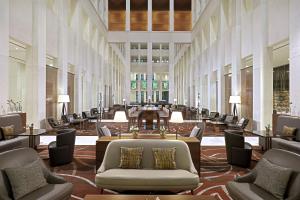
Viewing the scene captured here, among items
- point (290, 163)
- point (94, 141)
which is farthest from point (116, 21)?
point (290, 163)

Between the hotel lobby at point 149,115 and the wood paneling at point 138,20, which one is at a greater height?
the wood paneling at point 138,20

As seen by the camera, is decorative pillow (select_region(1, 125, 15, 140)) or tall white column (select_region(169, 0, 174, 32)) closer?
decorative pillow (select_region(1, 125, 15, 140))

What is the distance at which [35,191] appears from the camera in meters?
3.43

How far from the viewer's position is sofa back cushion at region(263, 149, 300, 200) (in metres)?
3.17

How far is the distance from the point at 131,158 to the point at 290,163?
2.31m

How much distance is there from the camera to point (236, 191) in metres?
3.60

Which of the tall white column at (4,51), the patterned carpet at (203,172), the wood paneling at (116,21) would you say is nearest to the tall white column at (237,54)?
the patterned carpet at (203,172)

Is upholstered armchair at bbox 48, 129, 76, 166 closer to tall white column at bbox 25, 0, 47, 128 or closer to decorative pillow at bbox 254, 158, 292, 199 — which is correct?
decorative pillow at bbox 254, 158, 292, 199

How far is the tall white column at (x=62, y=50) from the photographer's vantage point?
13.3 meters

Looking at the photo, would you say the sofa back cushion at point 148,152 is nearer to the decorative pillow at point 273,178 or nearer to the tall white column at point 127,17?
the decorative pillow at point 273,178

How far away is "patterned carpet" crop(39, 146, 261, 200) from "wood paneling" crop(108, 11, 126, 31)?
20.6m

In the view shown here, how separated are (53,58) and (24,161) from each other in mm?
10158

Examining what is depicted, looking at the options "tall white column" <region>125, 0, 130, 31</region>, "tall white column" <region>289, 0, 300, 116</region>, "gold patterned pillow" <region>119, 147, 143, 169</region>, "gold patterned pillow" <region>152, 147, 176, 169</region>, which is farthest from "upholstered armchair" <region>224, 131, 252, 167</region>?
"tall white column" <region>125, 0, 130, 31</region>

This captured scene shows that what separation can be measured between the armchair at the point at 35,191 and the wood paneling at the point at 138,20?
24078 millimetres
